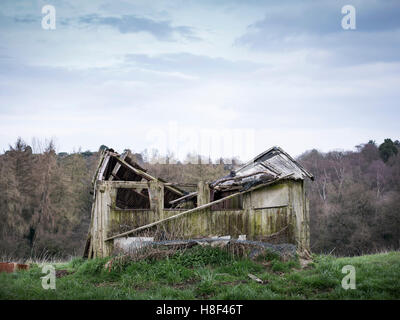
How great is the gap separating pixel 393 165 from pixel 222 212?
42713mm

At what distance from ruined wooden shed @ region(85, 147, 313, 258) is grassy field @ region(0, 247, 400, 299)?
1.68 metres

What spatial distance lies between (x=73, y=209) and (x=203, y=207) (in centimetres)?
2768

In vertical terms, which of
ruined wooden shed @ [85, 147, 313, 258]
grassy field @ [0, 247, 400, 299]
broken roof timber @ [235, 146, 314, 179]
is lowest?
grassy field @ [0, 247, 400, 299]

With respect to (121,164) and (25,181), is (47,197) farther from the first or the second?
(121,164)

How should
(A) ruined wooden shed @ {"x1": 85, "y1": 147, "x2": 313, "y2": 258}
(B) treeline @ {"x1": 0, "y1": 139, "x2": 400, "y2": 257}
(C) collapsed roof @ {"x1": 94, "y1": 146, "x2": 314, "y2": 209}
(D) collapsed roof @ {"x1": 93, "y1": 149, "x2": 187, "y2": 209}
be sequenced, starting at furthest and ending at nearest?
1. (B) treeline @ {"x1": 0, "y1": 139, "x2": 400, "y2": 257}
2. (D) collapsed roof @ {"x1": 93, "y1": 149, "x2": 187, "y2": 209}
3. (C) collapsed roof @ {"x1": 94, "y1": 146, "x2": 314, "y2": 209}
4. (A) ruined wooden shed @ {"x1": 85, "y1": 147, "x2": 313, "y2": 258}

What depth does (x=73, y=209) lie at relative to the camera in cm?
3731

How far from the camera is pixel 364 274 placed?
947 centimetres

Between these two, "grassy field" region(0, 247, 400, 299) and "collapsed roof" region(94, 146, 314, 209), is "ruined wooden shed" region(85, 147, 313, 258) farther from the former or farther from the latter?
"grassy field" region(0, 247, 400, 299)

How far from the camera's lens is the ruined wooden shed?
12461 mm

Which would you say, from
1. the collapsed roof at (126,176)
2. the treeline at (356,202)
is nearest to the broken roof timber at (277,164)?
the collapsed roof at (126,176)

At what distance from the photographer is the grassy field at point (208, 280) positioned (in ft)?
26.9

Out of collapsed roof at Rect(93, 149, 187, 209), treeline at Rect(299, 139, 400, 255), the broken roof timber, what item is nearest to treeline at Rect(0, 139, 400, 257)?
treeline at Rect(299, 139, 400, 255)

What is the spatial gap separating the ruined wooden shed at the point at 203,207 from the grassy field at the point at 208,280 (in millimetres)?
1683
